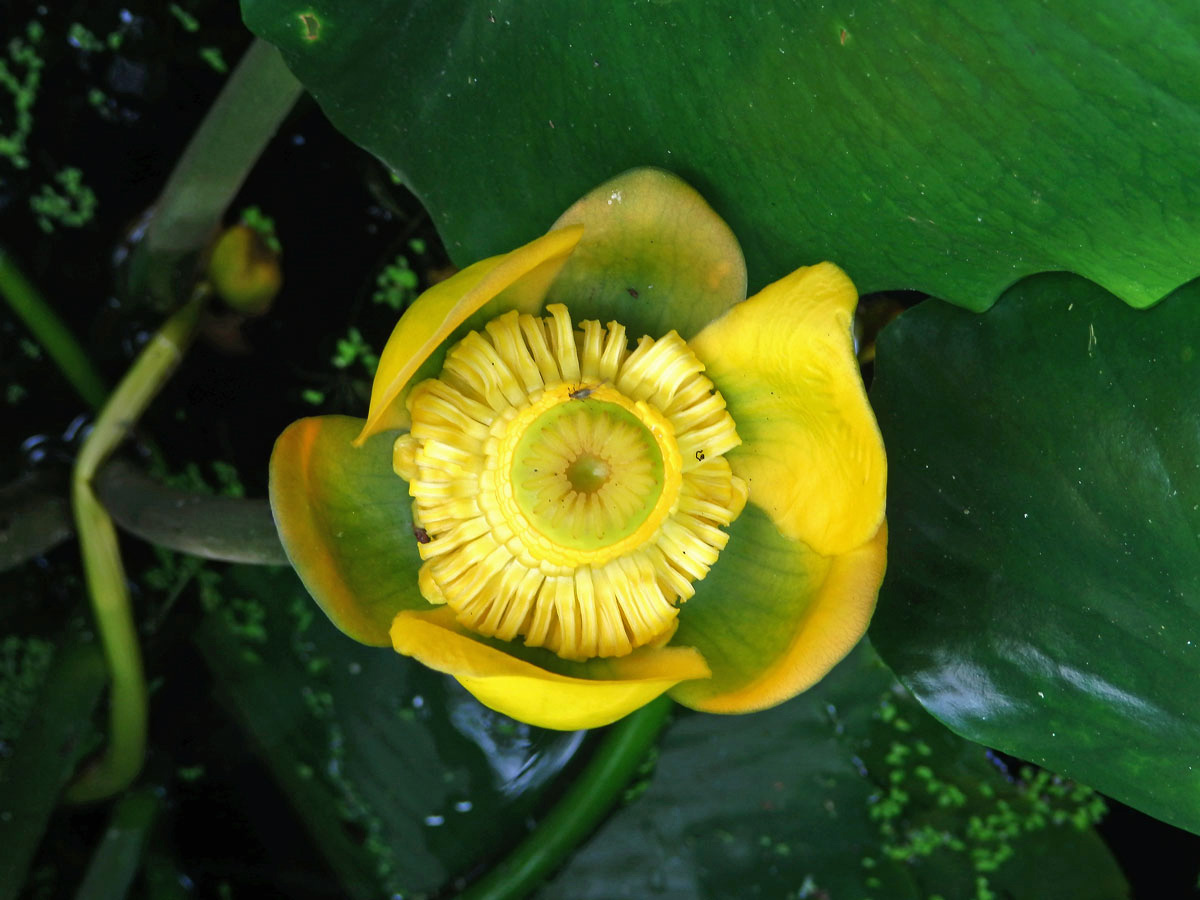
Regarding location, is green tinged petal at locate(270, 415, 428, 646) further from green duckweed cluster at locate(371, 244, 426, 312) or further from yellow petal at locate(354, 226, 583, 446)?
green duckweed cluster at locate(371, 244, 426, 312)

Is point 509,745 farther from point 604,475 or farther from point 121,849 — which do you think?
point 604,475

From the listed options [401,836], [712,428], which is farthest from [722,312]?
[401,836]

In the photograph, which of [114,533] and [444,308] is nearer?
[444,308]

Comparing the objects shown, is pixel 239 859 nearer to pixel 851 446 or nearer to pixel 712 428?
pixel 712 428

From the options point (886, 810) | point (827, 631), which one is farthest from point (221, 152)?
point (886, 810)

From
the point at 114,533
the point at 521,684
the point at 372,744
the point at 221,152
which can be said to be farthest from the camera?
the point at 372,744

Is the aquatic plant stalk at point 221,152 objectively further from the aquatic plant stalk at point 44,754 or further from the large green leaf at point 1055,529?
the large green leaf at point 1055,529

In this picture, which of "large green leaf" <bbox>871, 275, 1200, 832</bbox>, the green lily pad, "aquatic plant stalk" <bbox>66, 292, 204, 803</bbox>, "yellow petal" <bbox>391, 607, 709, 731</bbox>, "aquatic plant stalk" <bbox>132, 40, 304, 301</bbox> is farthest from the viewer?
the green lily pad

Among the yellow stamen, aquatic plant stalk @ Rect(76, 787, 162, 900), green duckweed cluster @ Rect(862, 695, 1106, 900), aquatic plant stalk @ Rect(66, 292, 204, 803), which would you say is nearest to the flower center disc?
the yellow stamen
